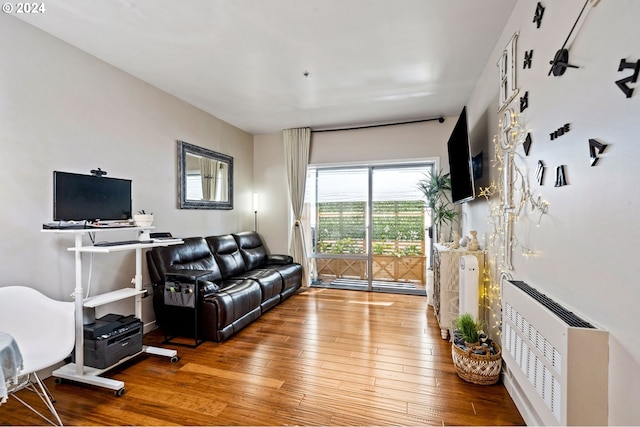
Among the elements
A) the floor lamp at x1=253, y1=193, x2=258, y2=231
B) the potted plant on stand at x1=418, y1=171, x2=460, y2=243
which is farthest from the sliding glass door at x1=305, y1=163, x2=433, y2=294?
the floor lamp at x1=253, y1=193, x2=258, y2=231

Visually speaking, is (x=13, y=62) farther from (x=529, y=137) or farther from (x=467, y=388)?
(x=467, y=388)

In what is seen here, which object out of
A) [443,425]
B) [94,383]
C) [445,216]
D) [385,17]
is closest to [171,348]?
[94,383]

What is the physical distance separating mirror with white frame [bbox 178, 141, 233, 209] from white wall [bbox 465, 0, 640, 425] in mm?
3673

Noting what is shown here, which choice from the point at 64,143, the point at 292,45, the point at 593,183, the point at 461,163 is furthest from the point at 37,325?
the point at 461,163

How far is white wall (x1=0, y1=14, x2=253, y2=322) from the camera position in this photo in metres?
2.17

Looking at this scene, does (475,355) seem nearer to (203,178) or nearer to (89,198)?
(89,198)

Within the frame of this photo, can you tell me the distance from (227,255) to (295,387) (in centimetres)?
237

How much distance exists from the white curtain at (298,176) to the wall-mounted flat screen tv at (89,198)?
2.80m

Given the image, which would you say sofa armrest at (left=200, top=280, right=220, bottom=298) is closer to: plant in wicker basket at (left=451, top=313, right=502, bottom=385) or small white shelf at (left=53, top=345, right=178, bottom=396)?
small white shelf at (left=53, top=345, right=178, bottom=396)

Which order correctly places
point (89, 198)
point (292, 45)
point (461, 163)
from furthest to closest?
point (461, 163), point (292, 45), point (89, 198)

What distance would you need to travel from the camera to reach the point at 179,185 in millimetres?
3756

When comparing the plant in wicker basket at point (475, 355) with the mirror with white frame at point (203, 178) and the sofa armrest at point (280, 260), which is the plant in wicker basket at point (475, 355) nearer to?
the sofa armrest at point (280, 260)

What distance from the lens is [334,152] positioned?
5.10 m

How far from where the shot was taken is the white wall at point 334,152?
15.2 feet
